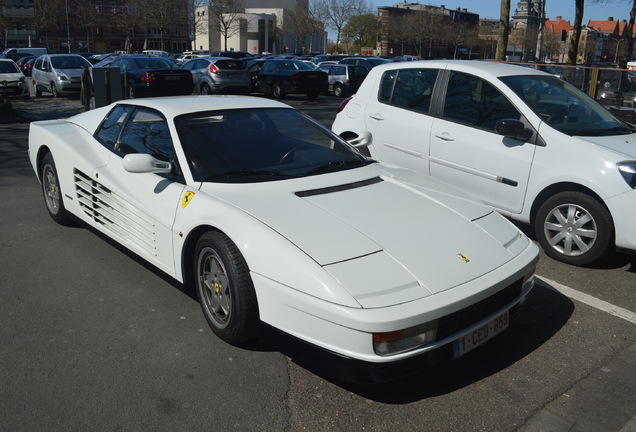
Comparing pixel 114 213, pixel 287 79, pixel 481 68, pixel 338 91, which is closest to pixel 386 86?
pixel 481 68

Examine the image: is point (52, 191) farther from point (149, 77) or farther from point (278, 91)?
point (278, 91)

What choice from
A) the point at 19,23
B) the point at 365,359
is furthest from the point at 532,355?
the point at 19,23

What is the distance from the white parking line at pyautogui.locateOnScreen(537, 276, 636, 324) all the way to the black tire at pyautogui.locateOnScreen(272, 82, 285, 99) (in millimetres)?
17583

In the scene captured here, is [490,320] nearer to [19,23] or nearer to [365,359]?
[365,359]

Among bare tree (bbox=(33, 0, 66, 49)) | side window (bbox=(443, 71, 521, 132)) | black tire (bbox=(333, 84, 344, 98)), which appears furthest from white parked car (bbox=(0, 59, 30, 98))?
bare tree (bbox=(33, 0, 66, 49))

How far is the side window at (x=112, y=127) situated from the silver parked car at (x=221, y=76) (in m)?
15.7

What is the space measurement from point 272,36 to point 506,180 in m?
96.2

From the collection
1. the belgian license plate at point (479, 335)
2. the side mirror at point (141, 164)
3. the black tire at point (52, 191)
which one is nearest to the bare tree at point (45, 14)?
the black tire at point (52, 191)

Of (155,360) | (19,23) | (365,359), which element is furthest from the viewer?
(19,23)

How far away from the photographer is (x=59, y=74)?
19438 millimetres

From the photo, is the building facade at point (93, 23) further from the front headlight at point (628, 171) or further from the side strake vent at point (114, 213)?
the front headlight at point (628, 171)

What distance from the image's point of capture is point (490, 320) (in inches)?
126

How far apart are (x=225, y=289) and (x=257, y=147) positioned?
1.20 m

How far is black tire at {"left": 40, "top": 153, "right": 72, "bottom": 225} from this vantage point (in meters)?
5.59
